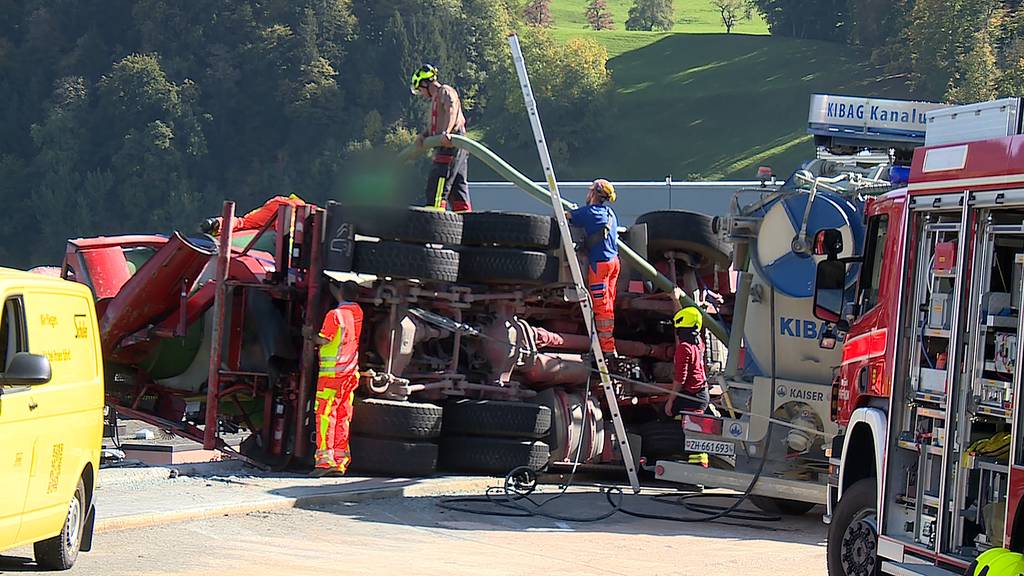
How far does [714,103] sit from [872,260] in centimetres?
8249

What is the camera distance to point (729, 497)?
15172 mm

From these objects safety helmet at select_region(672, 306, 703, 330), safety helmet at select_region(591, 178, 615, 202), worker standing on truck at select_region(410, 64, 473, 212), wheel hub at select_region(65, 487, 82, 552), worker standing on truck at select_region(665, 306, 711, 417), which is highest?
worker standing on truck at select_region(410, 64, 473, 212)

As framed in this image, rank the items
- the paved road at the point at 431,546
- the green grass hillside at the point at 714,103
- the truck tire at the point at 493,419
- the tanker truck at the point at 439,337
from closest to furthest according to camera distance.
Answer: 1. the paved road at the point at 431,546
2. the tanker truck at the point at 439,337
3. the truck tire at the point at 493,419
4. the green grass hillside at the point at 714,103

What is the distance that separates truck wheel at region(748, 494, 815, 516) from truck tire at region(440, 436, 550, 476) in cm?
199

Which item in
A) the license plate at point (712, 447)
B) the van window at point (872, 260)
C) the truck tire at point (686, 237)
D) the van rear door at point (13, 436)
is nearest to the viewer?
the van rear door at point (13, 436)

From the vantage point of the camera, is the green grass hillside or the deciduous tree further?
the deciduous tree

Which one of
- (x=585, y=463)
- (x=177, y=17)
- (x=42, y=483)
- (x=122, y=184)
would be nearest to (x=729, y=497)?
(x=585, y=463)

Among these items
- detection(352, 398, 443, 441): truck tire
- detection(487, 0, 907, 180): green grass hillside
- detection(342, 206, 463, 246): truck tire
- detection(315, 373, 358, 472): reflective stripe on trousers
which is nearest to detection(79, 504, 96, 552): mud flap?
detection(315, 373, 358, 472): reflective stripe on trousers

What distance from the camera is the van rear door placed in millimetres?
8133

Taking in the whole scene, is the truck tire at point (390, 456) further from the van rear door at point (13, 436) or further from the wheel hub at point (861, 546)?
the van rear door at point (13, 436)

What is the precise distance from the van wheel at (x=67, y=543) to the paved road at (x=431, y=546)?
0.50 feet

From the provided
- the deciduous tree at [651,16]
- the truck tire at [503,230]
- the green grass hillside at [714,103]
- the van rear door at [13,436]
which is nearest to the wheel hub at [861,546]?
the van rear door at [13,436]

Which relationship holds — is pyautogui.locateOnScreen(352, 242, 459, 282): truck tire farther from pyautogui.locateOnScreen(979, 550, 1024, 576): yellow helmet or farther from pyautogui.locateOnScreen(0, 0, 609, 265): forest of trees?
pyautogui.locateOnScreen(0, 0, 609, 265): forest of trees

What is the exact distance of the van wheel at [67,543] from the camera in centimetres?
912
